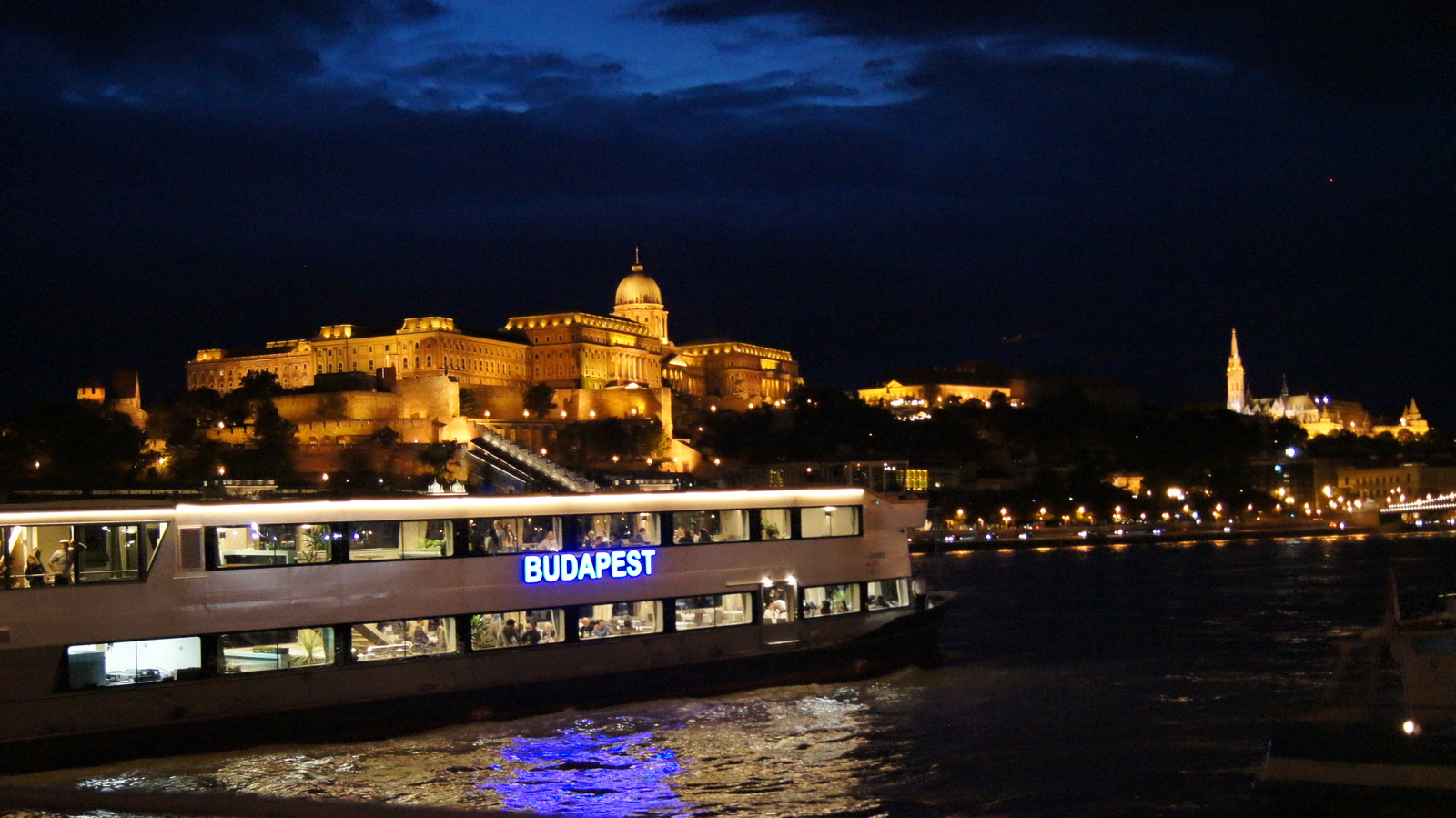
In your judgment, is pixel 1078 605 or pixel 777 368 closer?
pixel 1078 605

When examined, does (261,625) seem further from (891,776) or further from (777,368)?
(777,368)

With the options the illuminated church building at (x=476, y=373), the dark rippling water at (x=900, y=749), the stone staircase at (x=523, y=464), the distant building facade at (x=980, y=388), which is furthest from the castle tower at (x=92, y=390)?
the dark rippling water at (x=900, y=749)

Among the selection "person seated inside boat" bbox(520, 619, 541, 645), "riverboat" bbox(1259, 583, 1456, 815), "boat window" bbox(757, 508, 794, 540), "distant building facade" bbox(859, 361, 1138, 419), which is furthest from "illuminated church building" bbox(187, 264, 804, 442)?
"riverboat" bbox(1259, 583, 1456, 815)

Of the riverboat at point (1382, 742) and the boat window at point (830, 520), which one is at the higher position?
the boat window at point (830, 520)

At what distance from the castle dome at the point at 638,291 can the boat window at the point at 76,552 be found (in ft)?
473

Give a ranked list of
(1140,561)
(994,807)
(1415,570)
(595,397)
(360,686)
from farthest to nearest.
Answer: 1. (595,397)
2. (1140,561)
3. (1415,570)
4. (360,686)
5. (994,807)

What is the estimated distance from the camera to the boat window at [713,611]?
76.2ft

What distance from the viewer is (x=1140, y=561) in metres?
66.6

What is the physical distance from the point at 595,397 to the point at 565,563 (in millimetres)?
98661

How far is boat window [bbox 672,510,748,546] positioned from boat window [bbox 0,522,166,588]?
311 inches

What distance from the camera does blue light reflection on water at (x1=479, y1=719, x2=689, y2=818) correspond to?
16.7 m

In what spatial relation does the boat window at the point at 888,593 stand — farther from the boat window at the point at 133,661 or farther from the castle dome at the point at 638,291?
the castle dome at the point at 638,291

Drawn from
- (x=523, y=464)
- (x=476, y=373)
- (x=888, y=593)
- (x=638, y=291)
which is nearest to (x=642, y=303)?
(x=638, y=291)

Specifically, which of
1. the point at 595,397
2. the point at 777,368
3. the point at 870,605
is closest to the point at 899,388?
the point at 777,368
